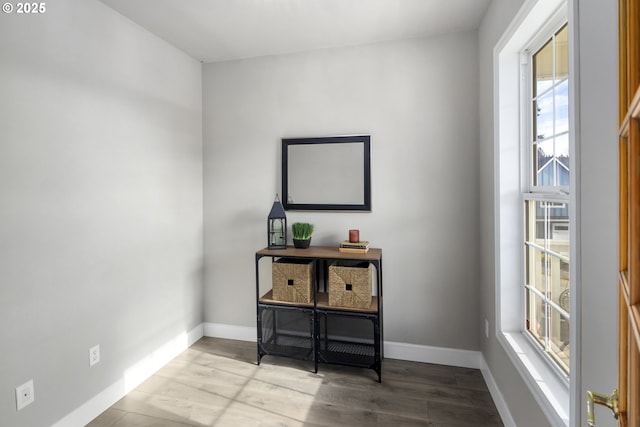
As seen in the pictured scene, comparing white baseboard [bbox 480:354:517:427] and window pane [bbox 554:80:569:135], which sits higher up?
window pane [bbox 554:80:569:135]

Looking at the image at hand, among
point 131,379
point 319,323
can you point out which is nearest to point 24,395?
point 131,379

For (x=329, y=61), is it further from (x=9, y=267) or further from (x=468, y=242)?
(x=9, y=267)

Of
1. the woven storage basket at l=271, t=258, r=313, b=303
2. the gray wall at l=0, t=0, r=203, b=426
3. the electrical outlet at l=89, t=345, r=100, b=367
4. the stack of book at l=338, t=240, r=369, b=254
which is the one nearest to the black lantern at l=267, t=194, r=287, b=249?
the woven storage basket at l=271, t=258, r=313, b=303

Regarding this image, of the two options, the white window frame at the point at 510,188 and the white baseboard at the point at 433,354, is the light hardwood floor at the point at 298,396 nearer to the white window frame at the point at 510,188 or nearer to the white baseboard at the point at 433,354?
the white baseboard at the point at 433,354

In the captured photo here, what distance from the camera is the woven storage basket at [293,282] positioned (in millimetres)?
2531

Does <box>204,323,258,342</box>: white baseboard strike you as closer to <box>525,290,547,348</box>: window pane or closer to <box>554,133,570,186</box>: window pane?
<box>525,290,547,348</box>: window pane

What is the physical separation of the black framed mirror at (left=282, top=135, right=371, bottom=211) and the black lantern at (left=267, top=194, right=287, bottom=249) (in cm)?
20

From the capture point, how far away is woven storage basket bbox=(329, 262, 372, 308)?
2398mm

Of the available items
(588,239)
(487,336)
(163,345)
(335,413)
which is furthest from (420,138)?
(163,345)

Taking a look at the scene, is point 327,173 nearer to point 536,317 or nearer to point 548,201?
point 548,201

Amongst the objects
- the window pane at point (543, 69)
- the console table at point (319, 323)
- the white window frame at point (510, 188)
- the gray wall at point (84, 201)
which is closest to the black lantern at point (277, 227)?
the console table at point (319, 323)

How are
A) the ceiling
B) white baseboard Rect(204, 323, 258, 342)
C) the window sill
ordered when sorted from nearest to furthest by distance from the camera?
the window sill < the ceiling < white baseboard Rect(204, 323, 258, 342)

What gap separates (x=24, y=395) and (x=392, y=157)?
266cm

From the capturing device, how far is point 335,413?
203cm
